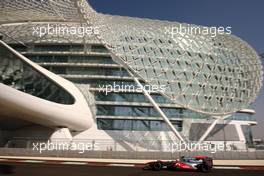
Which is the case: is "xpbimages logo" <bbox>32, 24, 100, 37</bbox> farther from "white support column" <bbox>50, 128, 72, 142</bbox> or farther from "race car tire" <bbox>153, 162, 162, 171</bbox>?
"race car tire" <bbox>153, 162, 162, 171</bbox>

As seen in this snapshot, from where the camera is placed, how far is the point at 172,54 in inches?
2571

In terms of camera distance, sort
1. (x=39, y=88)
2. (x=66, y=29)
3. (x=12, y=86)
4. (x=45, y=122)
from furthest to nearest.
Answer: (x=66, y=29), (x=45, y=122), (x=39, y=88), (x=12, y=86)

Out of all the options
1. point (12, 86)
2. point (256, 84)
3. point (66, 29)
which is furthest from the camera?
point (256, 84)

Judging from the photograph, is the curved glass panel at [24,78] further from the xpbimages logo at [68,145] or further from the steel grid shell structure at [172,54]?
the steel grid shell structure at [172,54]

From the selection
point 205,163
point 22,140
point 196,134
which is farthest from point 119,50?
point 205,163

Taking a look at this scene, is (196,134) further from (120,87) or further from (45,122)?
(45,122)

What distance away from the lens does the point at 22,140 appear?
4822 centimetres

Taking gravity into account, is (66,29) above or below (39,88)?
above

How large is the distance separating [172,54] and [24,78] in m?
31.9

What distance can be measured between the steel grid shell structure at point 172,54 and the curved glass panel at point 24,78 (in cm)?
1042

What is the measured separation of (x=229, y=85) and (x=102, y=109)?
24.1m

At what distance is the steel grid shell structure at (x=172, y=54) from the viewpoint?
52250mm

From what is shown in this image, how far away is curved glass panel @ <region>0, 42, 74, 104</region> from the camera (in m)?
39.2

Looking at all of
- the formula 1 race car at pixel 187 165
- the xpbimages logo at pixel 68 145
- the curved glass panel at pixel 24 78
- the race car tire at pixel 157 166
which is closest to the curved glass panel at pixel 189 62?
the curved glass panel at pixel 24 78
